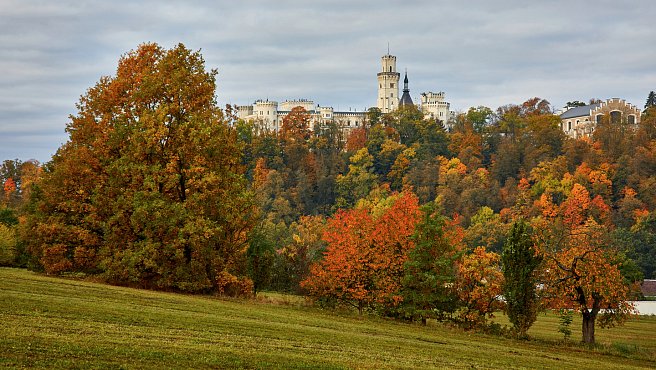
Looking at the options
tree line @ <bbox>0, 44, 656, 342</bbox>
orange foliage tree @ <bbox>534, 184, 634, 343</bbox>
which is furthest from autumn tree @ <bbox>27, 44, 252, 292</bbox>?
orange foliage tree @ <bbox>534, 184, 634, 343</bbox>

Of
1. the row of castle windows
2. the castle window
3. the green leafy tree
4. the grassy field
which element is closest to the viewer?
the grassy field

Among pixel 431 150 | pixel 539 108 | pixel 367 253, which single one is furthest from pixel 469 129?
pixel 367 253

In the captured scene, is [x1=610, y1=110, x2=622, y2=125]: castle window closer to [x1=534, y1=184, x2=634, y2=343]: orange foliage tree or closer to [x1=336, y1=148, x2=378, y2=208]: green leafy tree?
[x1=336, y1=148, x2=378, y2=208]: green leafy tree

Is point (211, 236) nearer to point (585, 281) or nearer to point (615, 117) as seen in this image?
point (585, 281)

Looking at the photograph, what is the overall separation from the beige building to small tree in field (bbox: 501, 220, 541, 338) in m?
116

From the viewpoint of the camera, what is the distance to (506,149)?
12950 cm

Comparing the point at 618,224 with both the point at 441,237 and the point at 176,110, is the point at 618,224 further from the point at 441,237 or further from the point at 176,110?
the point at 176,110

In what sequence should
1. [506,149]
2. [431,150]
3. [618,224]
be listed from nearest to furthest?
[618,224] → [506,149] → [431,150]

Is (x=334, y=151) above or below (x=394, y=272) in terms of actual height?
above

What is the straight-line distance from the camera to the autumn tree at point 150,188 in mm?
33656

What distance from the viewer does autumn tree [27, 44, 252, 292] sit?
33.7 m

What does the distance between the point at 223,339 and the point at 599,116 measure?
465 feet

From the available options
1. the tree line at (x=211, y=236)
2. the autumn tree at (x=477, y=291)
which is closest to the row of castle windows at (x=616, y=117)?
the tree line at (x=211, y=236)

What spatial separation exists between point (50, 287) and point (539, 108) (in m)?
160
